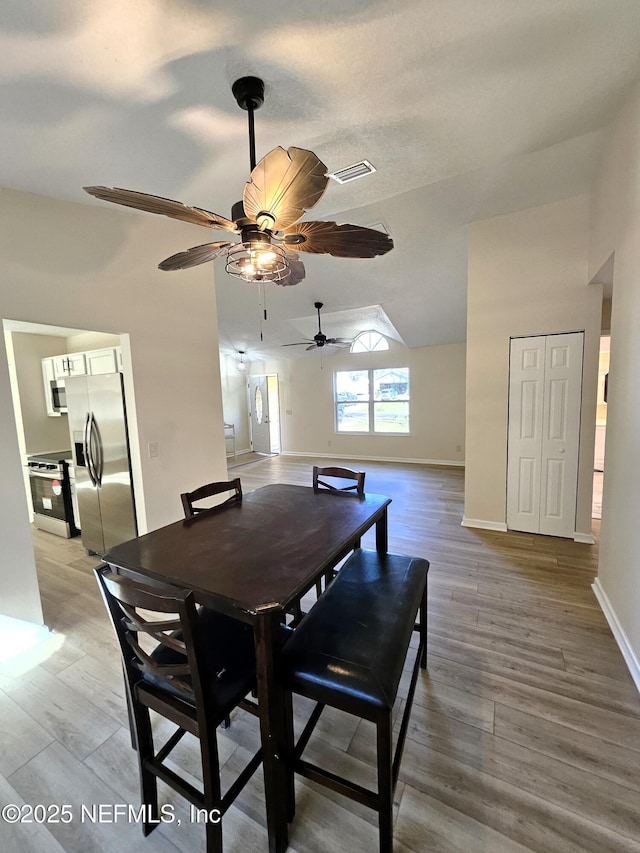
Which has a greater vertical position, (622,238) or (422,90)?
(422,90)

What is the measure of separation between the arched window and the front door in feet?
8.68

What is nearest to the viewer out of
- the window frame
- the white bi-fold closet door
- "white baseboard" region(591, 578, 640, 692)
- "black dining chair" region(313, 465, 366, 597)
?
"white baseboard" region(591, 578, 640, 692)

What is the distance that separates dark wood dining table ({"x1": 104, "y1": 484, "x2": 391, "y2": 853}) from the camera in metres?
1.08

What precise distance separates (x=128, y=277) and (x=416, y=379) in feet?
18.7

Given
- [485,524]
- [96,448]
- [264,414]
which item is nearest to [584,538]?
[485,524]

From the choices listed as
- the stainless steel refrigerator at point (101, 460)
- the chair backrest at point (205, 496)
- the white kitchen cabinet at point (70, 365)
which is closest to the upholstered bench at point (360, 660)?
the chair backrest at point (205, 496)

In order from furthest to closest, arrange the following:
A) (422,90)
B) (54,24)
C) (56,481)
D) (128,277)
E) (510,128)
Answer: (56,481) < (128,277) < (510,128) < (422,90) < (54,24)

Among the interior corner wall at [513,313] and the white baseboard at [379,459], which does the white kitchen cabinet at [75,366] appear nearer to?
the interior corner wall at [513,313]

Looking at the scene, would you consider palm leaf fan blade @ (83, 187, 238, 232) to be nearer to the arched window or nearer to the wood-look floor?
the wood-look floor

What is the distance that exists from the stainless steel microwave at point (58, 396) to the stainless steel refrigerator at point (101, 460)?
91 cm

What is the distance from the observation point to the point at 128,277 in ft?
8.82

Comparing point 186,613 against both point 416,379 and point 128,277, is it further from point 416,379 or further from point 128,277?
point 416,379

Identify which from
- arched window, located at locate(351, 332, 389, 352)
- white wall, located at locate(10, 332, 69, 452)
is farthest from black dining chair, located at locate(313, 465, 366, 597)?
arched window, located at locate(351, 332, 389, 352)

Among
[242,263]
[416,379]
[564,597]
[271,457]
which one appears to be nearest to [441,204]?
[242,263]
